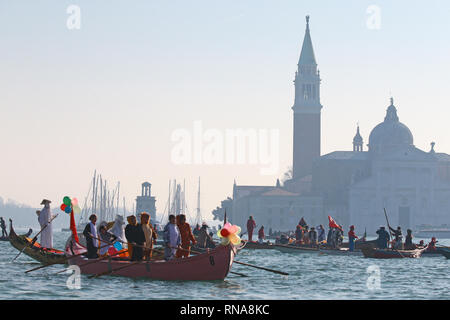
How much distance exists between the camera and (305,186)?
468 feet

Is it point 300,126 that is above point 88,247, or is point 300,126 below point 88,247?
above

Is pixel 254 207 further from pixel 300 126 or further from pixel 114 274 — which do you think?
pixel 114 274

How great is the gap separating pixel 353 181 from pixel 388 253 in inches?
3735

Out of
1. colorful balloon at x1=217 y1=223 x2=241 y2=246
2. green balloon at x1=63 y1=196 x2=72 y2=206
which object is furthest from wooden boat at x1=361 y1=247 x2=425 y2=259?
colorful balloon at x1=217 y1=223 x2=241 y2=246

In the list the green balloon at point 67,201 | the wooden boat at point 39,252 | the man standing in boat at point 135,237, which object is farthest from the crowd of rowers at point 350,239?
the man standing in boat at point 135,237

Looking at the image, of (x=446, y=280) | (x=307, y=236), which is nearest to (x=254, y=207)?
(x=307, y=236)

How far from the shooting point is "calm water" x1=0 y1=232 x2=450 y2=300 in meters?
22.5

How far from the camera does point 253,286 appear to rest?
995 inches

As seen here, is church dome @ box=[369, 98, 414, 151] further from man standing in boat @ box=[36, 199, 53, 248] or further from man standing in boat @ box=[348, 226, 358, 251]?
man standing in boat @ box=[36, 199, 53, 248]

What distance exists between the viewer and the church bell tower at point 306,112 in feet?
454

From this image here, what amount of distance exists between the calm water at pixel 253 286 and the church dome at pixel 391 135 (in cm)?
10533

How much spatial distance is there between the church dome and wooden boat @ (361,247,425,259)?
97491mm
